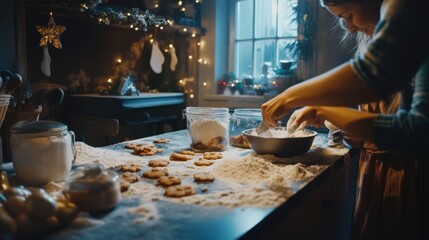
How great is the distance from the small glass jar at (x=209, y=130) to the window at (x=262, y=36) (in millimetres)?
2126

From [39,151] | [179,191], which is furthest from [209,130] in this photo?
[39,151]

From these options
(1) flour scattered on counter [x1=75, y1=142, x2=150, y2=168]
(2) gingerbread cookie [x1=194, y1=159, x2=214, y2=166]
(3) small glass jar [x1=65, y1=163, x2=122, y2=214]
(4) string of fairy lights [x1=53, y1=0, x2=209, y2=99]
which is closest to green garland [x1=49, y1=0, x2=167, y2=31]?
(4) string of fairy lights [x1=53, y1=0, x2=209, y2=99]

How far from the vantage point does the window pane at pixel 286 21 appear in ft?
11.5

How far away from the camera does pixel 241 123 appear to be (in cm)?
159

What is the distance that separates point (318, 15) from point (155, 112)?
5.74 ft

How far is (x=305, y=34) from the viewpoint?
3250 millimetres

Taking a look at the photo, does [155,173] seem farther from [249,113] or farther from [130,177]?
[249,113]

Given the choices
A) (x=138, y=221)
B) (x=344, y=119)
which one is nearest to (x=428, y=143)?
(x=344, y=119)

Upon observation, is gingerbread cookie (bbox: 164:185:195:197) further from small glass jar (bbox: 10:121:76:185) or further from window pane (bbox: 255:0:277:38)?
window pane (bbox: 255:0:277:38)

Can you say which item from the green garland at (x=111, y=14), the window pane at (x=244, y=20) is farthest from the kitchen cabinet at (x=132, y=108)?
the window pane at (x=244, y=20)

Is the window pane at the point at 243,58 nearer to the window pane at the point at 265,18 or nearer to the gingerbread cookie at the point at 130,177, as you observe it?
the window pane at the point at 265,18

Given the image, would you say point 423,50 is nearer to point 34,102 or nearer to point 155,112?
point 34,102

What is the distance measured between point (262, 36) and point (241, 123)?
2.42m

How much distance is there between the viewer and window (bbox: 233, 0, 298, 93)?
141 inches
